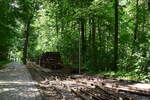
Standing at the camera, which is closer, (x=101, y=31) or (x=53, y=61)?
(x=53, y=61)

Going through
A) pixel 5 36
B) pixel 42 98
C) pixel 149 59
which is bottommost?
pixel 42 98

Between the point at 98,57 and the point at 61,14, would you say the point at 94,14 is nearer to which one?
the point at 98,57

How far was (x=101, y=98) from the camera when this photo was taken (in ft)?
35.3

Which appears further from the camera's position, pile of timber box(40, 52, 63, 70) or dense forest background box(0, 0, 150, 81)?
pile of timber box(40, 52, 63, 70)

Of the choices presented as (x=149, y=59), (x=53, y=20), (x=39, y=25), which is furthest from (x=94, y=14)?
(x=39, y=25)

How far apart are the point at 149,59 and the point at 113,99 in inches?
361

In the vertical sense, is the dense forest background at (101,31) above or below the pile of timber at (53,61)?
above

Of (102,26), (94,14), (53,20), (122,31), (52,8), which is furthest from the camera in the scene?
(53,20)

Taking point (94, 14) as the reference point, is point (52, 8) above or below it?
above

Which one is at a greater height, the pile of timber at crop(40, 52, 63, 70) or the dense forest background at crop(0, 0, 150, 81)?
the dense forest background at crop(0, 0, 150, 81)

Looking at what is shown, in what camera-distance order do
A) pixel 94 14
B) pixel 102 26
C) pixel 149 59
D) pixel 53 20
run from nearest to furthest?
pixel 149 59 → pixel 94 14 → pixel 102 26 → pixel 53 20

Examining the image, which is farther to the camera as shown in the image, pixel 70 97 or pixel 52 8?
pixel 52 8

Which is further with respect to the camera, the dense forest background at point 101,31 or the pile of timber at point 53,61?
the pile of timber at point 53,61

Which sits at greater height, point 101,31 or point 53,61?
point 101,31
